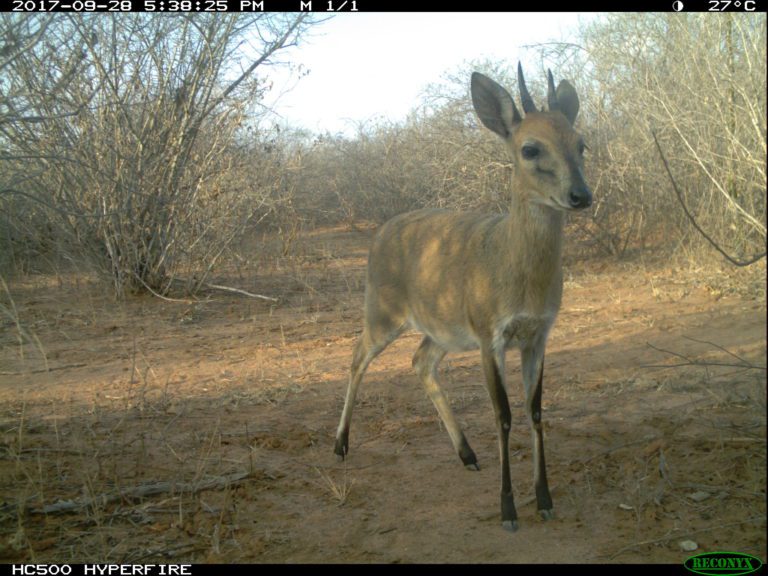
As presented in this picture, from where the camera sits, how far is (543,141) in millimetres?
4246

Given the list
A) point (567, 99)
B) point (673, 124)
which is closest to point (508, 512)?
point (567, 99)

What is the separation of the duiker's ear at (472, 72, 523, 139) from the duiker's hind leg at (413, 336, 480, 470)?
179 cm

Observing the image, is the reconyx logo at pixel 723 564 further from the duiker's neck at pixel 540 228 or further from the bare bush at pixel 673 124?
the bare bush at pixel 673 124

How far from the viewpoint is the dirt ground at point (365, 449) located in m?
3.87

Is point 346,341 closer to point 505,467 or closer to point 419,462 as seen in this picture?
point 419,462

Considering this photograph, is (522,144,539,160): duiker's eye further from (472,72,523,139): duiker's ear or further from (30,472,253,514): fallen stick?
(30,472,253,514): fallen stick

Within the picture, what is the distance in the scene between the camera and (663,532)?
3807mm

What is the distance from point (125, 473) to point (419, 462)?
2.00 m

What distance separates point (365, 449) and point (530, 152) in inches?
100

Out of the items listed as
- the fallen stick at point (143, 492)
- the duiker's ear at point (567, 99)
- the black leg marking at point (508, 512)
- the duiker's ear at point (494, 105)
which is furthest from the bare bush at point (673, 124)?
the fallen stick at point (143, 492)

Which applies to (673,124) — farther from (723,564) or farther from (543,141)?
(723,564)

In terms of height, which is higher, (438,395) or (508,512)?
(438,395)

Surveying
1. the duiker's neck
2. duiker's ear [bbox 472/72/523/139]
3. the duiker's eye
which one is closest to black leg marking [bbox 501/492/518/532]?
the duiker's neck

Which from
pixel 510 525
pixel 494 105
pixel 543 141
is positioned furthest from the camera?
pixel 494 105
